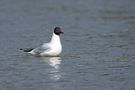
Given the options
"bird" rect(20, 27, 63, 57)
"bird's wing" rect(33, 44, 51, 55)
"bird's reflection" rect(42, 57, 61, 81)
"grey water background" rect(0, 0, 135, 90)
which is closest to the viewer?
"grey water background" rect(0, 0, 135, 90)

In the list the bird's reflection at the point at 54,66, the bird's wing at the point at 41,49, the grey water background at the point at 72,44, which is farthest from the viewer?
the bird's wing at the point at 41,49

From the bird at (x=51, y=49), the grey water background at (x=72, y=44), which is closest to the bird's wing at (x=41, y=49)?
the bird at (x=51, y=49)

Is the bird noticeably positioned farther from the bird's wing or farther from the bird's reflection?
the bird's reflection

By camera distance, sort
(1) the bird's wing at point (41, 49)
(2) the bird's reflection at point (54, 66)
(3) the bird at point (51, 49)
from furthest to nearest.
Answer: (1) the bird's wing at point (41, 49)
(3) the bird at point (51, 49)
(2) the bird's reflection at point (54, 66)

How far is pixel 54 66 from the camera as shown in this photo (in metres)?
15.9

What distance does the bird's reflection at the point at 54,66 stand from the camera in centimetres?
1452

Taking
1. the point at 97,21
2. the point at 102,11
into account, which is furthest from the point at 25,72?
the point at 102,11

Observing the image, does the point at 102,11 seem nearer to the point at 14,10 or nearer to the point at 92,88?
the point at 14,10

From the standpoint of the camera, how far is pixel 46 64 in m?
16.3

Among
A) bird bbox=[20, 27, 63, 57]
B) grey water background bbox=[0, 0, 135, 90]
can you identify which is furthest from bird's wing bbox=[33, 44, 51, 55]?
grey water background bbox=[0, 0, 135, 90]

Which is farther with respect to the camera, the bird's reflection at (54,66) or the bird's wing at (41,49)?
the bird's wing at (41,49)

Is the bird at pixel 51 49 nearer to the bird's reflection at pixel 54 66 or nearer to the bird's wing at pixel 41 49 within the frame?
the bird's wing at pixel 41 49

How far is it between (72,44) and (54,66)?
3.77 metres

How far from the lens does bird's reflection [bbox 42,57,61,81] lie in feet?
47.6
